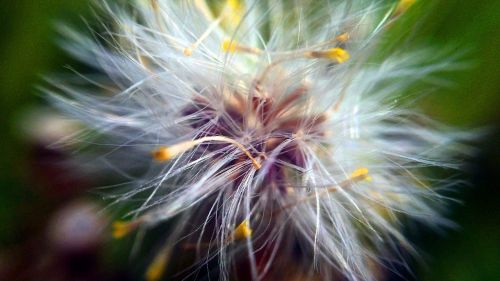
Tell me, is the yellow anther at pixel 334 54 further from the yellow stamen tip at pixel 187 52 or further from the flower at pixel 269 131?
the yellow stamen tip at pixel 187 52

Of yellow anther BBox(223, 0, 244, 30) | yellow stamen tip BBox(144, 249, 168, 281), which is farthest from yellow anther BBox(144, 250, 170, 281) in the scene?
yellow anther BBox(223, 0, 244, 30)

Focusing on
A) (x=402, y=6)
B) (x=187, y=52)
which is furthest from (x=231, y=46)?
(x=402, y=6)

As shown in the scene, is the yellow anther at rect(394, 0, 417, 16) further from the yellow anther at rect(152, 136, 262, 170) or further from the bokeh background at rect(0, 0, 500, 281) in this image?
the yellow anther at rect(152, 136, 262, 170)

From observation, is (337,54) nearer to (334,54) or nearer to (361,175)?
(334,54)

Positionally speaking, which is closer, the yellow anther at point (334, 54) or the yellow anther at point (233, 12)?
the yellow anther at point (334, 54)

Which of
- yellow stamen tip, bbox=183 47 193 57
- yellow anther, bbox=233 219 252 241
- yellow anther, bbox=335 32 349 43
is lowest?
yellow anther, bbox=233 219 252 241

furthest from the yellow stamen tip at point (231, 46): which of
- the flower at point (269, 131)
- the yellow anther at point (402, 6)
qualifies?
the yellow anther at point (402, 6)
